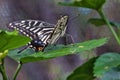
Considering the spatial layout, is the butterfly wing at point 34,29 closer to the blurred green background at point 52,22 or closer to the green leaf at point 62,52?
the green leaf at point 62,52

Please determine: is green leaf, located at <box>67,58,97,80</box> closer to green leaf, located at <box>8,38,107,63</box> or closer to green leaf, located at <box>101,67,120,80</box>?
green leaf, located at <box>101,67,120,80</box>

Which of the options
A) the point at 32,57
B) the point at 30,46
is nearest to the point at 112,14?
the point at 30,46

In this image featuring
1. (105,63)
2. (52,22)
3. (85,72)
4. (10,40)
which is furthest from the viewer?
(52,22)

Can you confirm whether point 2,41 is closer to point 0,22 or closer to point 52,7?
point 0,22

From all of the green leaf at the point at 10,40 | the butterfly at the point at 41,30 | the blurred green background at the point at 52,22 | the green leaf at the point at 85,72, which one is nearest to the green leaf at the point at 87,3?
the butterfly at the point at 41,30

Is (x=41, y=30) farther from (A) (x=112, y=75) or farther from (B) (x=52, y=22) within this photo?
(B) (x=52, y=22)

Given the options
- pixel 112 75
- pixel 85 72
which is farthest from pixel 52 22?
pixel 112 75

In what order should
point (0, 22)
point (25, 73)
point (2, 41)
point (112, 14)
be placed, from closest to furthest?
point (2, 41) < point (0, 22) < point (25, 73) < point (112, 14)
